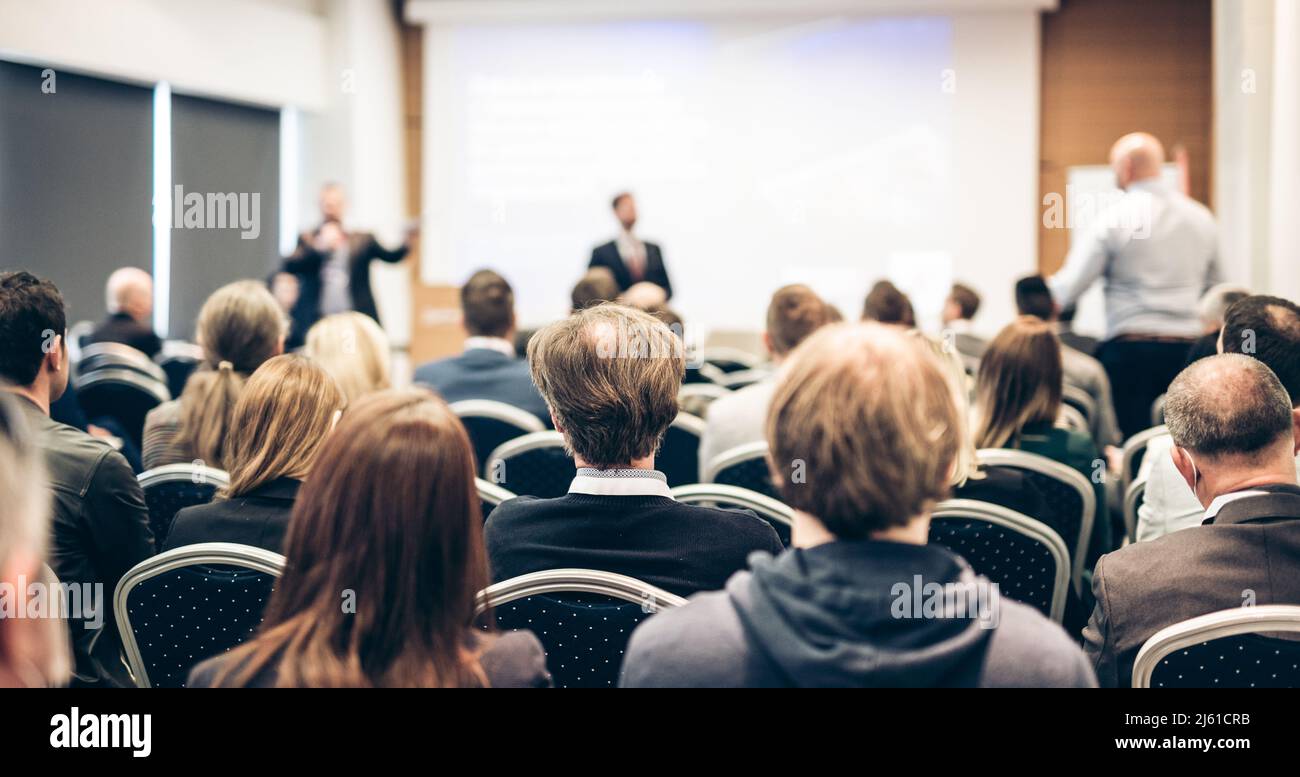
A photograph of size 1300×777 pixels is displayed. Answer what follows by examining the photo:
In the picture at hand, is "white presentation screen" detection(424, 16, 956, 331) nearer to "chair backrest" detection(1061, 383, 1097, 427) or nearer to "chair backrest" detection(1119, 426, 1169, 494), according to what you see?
"chair backrest" detection(1061, 383, 1097, 427)

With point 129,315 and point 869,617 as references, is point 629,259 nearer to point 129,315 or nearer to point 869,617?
point 129,315

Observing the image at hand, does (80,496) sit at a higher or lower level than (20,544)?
lower

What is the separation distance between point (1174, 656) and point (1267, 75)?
537cm

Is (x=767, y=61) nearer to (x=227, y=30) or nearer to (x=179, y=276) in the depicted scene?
(x=227, y=30)

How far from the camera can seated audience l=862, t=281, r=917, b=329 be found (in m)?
4.13

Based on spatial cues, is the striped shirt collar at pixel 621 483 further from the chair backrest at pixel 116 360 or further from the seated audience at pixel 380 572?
the chair backrest at pixel 116 360

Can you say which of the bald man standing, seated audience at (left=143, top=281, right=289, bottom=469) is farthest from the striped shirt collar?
the bald man standing

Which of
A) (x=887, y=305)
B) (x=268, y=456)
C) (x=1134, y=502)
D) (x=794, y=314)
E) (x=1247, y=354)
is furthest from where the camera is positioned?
(x=887, y=305)

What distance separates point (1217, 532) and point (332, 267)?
252 inches

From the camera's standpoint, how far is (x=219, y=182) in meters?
8.71

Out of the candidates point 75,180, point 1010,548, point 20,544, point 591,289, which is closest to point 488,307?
point 591,289

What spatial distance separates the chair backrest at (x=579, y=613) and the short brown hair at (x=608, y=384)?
1.33ft

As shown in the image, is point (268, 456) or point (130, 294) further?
point (130, 294)

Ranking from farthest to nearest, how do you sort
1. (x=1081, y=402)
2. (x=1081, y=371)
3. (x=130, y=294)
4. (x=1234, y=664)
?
(x=130, y=294)
(x=1081, y=371)
(x=1081, y=402)
(x=1234, y=664)
